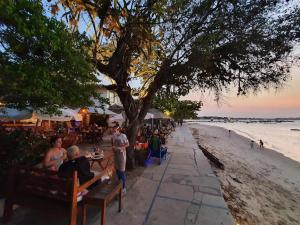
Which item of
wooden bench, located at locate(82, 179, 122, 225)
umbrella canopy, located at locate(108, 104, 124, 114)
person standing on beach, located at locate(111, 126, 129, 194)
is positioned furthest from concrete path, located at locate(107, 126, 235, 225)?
umbrella canopy, located at locate(108, 104, 124, 114)

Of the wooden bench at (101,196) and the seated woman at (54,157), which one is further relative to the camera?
the seated woman at (54,157)

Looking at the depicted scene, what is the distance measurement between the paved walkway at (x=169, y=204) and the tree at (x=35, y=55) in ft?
8.05

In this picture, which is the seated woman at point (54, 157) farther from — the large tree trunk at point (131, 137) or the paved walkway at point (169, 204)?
the large tree trunk at point (131, 137)

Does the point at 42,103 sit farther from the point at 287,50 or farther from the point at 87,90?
the point at 287,50

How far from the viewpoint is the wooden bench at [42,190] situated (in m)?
3.54

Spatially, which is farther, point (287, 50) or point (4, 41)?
point (287, 50)

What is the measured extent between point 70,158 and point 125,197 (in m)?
1.97

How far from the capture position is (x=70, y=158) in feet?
13.7

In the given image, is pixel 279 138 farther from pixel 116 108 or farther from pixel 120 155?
pixel 120 155

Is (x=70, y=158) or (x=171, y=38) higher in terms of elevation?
(x=171, y=38)

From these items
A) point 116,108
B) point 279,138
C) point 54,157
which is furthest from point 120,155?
point 279,138

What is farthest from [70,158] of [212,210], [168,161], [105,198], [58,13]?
[168,161]

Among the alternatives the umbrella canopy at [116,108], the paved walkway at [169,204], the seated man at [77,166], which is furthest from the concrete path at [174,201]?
the umbrella canopy at [116,108]

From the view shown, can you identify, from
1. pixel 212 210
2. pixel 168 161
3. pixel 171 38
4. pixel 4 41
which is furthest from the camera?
pixel 168 161
